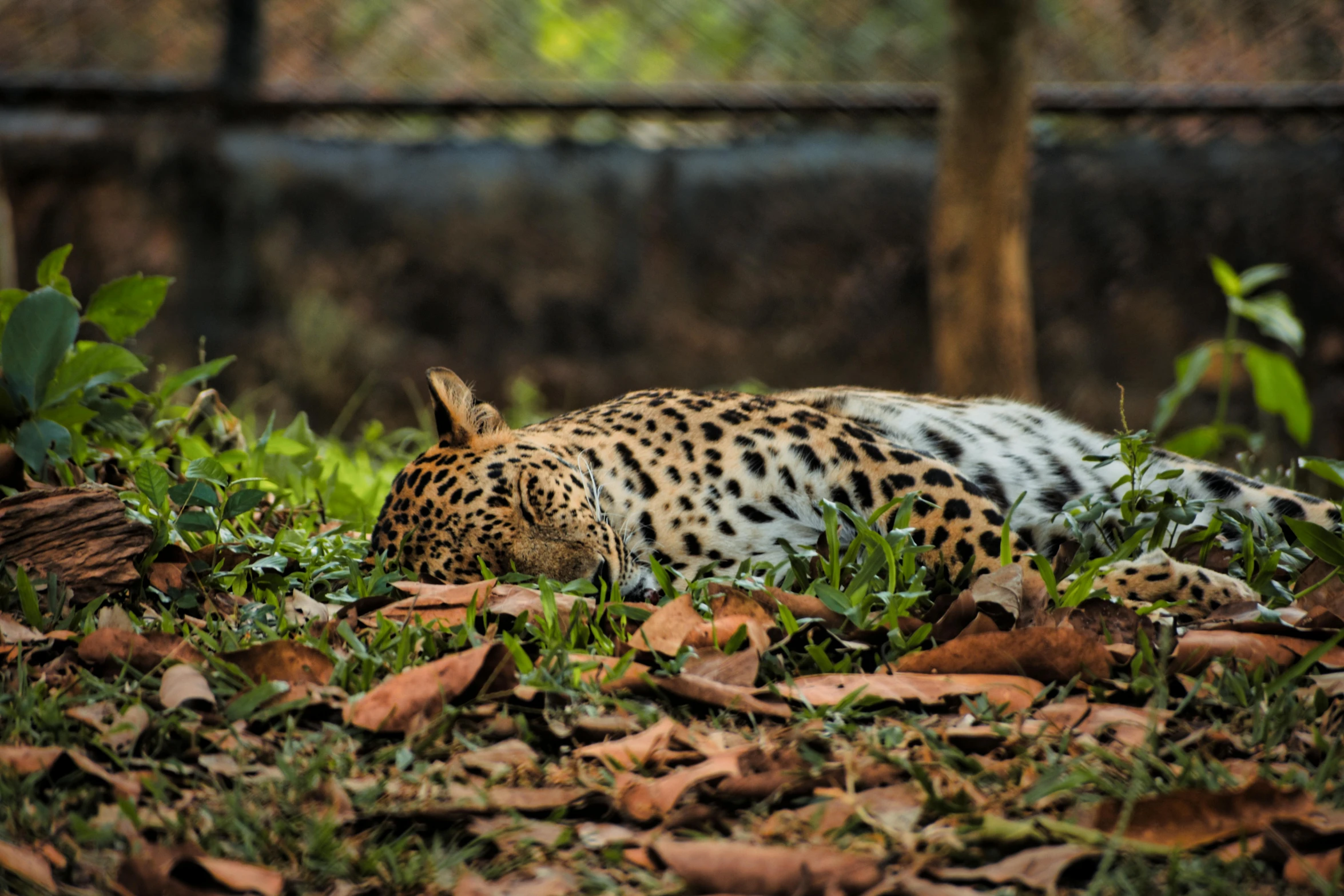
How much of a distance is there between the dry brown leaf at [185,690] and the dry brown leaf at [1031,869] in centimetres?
154

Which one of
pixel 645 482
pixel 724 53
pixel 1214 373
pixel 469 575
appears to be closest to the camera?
pixel 469 575

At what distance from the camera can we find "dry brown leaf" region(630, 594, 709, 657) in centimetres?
278

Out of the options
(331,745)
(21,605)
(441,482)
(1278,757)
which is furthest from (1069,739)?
(21,605)

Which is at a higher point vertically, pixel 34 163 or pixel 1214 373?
pixel 34 163

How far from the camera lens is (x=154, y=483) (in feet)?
11.1

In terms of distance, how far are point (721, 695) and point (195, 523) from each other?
172 centimetres

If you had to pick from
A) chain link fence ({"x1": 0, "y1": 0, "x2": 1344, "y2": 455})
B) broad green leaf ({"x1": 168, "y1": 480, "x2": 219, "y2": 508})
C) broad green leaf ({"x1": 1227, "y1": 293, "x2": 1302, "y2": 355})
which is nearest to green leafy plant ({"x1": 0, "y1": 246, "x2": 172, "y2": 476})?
broad green leaf ({"x1": 168, "y1": 480, "x2": 219, "y2": 508})

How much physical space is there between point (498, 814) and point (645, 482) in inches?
73.3

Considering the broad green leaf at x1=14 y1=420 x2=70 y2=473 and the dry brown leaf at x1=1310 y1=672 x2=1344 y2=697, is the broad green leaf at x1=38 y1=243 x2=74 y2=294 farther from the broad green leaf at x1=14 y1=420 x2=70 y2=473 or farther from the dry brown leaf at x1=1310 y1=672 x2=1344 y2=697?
the dry brown leaf at x1=1310 y1=672 x2=1344 y2=697

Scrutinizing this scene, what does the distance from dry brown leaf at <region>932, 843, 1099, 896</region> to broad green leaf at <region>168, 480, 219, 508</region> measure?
2331mm

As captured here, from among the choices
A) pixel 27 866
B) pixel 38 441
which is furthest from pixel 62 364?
pixel 27 866

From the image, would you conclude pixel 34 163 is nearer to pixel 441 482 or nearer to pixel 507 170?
pixel 507 170

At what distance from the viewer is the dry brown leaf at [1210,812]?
6.45ft

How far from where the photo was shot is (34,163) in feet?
27.1
